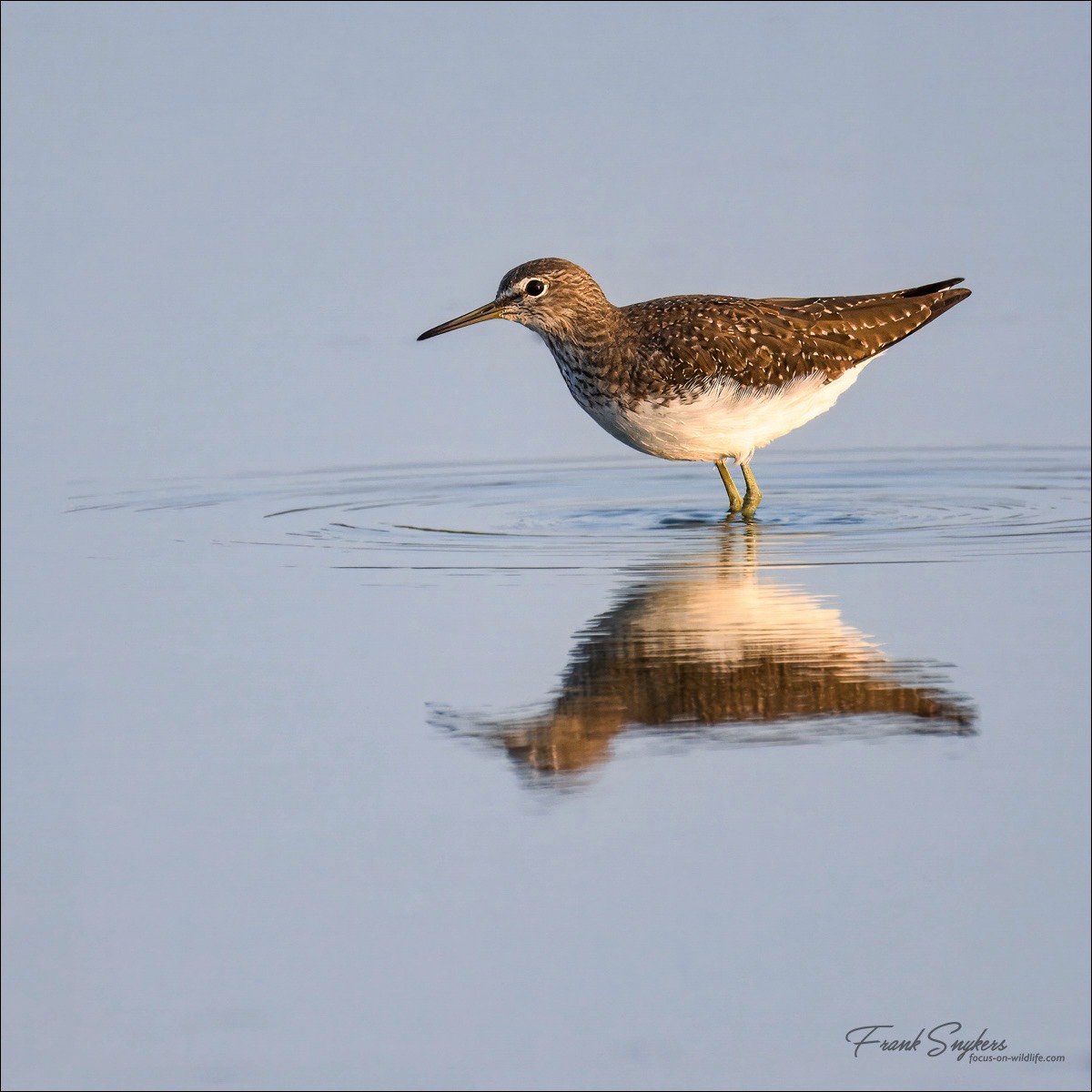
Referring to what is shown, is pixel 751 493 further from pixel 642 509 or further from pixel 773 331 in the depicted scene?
pixel 773 331

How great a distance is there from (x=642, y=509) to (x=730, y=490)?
2.31 ft

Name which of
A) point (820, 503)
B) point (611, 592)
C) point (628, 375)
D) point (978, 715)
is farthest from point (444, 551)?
point (978, 715)

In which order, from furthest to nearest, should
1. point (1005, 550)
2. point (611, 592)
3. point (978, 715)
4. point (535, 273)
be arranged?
point (535, 273)
point (1005, 550)
point (611, 592)
point (978, 715)

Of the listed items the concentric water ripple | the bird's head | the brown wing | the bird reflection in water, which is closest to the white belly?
the brown wing

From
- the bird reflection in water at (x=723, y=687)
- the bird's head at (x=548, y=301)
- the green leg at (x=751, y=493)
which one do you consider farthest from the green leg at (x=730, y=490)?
the bird reflection in water at (x=723, y=687)

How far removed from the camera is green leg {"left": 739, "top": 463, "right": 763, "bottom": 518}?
482 inches

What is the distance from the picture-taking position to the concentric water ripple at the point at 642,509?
10414 mm

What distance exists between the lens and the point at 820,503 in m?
12.2

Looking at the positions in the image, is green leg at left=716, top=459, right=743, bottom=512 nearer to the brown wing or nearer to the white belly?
the white belly

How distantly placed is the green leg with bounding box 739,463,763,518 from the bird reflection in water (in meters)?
3.08

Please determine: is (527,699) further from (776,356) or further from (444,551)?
(776,356)

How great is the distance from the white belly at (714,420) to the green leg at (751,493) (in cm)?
13

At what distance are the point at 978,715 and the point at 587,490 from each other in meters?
5.71

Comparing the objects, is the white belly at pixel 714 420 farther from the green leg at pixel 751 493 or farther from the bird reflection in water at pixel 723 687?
the bird reflection in water at pixel 723 687
